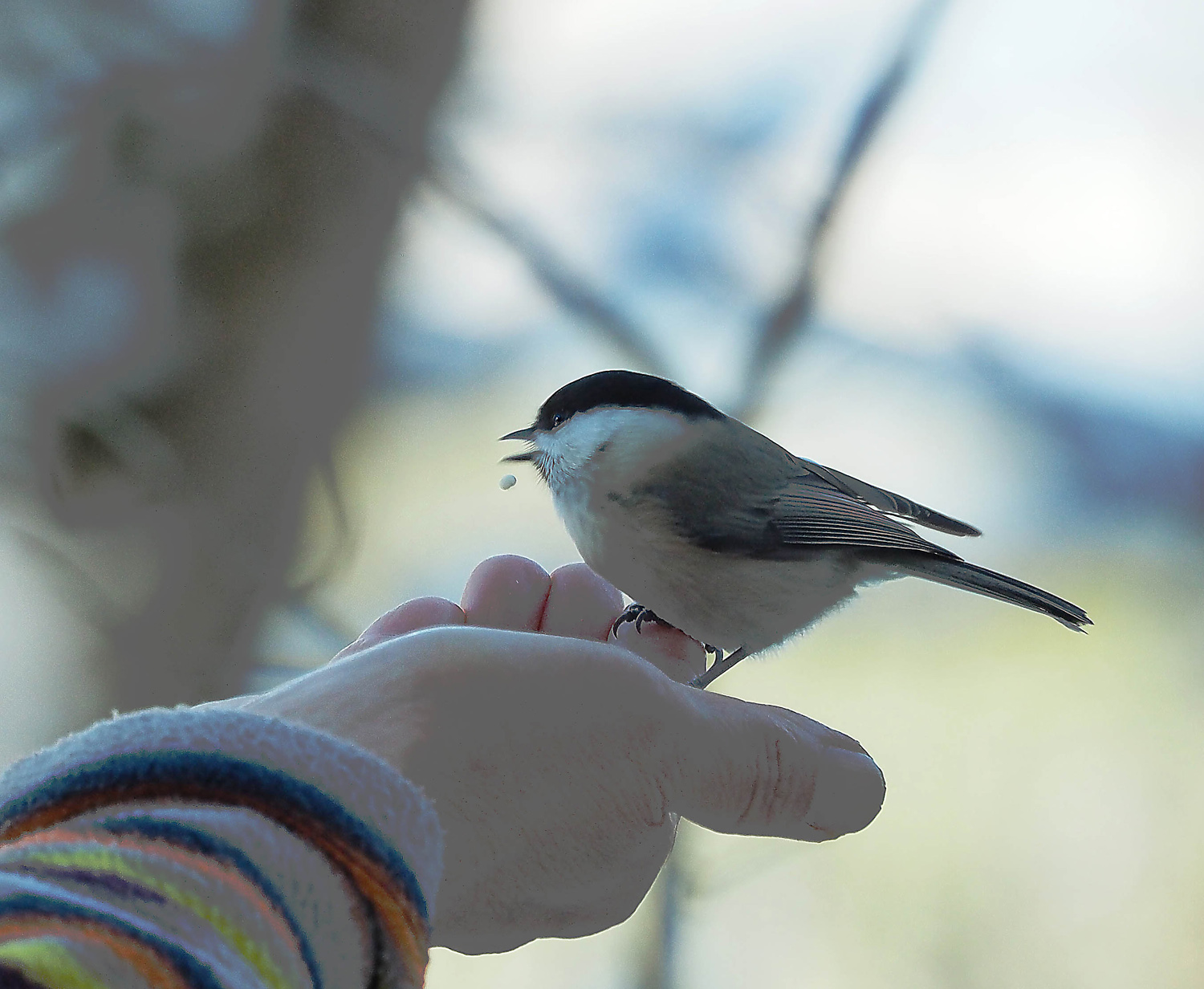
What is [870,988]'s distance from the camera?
5.13 ft

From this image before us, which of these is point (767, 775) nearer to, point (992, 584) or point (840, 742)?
point (840, 742)

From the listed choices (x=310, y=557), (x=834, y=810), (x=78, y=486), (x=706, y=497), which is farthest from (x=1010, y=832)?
(x=78, y=486)

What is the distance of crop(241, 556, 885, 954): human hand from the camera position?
25.4 inches

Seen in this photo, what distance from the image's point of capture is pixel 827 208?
1.45 m

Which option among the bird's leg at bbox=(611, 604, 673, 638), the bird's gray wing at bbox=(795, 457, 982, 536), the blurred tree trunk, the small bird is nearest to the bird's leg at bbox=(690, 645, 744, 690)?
the small bird

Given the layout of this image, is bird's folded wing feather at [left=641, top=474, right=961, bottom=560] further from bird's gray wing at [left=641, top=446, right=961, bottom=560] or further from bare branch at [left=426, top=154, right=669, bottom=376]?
bare branch at [left=426, top=154, right=669, bottom=376]

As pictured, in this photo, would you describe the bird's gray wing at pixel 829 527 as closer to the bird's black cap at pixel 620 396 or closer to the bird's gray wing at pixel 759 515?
the bird's gray wing at pixel 759 515

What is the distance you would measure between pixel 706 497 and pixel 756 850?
87cm

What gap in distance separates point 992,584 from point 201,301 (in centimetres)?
110

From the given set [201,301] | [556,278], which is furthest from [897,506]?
[201,301]

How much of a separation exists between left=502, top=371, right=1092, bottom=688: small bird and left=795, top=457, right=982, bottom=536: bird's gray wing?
0.02 metres

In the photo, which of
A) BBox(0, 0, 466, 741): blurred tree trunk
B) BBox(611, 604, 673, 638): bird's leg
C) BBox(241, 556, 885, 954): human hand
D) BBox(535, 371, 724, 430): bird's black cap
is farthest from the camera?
BBox(0, 0, 466, 741): blurred tree trunk

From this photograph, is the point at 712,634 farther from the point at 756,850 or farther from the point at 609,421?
the point at 756,850

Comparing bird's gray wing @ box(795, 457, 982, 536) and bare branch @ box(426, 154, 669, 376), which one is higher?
bare branch @ box(426, 154, 669, 376)
